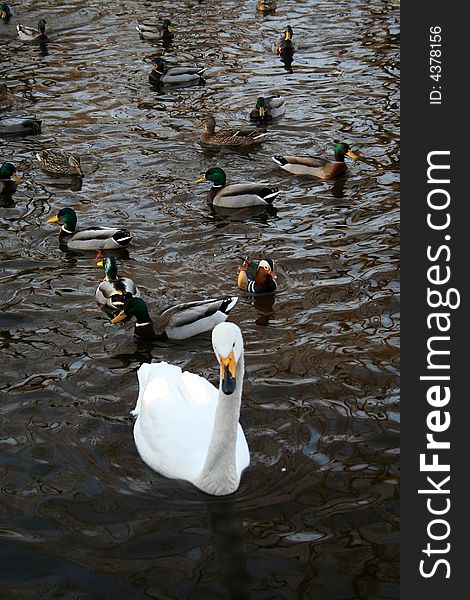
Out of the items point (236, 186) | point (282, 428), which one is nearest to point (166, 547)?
Answer: point (282, 428)

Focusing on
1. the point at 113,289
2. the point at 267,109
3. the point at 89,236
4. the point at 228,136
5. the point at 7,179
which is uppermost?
the point at 267,109

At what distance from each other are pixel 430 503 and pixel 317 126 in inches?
485

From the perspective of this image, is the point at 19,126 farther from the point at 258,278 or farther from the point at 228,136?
the point at 258,278

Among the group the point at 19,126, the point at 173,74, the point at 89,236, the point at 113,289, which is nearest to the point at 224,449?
the point at 113,289

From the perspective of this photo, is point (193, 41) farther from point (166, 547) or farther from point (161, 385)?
point (166, 547)

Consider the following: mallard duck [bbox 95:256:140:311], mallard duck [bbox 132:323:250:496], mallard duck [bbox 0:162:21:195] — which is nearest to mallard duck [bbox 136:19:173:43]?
mallard duck [bbox 0:162:21:195]

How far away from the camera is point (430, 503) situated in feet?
21.2

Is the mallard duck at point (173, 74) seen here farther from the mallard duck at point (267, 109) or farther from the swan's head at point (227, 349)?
the swan's head at point (227, 349)

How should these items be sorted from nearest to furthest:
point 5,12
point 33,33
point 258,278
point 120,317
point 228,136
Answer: point 120,317 < point 258,278 < point 228,136 < point 33,33 < point 5,12

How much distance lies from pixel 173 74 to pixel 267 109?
139 inches

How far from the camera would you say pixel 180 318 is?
10445 mm

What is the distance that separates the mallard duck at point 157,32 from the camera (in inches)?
979

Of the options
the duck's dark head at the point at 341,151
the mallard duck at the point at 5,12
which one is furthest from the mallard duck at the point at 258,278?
the mallard duck at the point at 5,12

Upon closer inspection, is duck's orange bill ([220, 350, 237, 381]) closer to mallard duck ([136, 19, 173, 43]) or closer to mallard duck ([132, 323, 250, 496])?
mallard duck ([132, 323, 250, 496])
